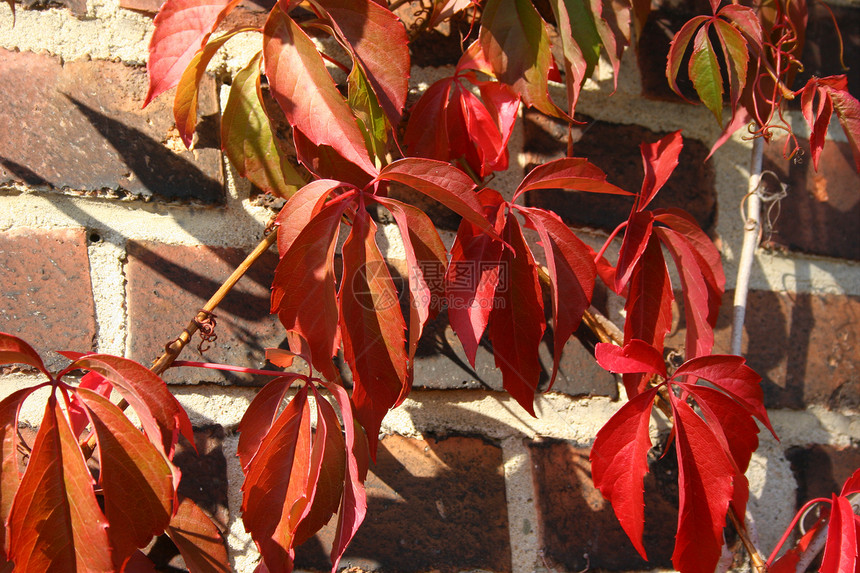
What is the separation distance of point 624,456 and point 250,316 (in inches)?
12.5

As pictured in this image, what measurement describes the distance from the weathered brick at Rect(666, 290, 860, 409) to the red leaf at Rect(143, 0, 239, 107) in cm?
49

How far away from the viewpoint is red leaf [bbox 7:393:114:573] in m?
0.34

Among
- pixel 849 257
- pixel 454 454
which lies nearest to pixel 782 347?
pixel 849 257

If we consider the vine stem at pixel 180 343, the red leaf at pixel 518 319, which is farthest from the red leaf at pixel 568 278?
the vine stem at pixel 180 343

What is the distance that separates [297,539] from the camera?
413 millimetres

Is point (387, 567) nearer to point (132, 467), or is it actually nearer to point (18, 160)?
point (132, 467)

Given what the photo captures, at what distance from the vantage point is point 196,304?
50 centimetres

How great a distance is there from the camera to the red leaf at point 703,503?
414mm

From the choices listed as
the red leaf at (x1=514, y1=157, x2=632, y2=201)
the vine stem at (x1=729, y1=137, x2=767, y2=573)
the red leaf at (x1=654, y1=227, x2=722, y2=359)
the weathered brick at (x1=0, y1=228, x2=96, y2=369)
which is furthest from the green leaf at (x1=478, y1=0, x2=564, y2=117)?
the weathered brick at (x1=0, y1=228, x2=96, y2=369)

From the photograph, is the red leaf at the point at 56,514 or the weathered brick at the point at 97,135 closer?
the red leaf at the point at 56,514

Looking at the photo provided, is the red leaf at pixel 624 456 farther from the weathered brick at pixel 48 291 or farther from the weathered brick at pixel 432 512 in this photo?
the weathered brick at pixel 48 291

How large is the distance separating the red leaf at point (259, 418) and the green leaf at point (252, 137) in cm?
16

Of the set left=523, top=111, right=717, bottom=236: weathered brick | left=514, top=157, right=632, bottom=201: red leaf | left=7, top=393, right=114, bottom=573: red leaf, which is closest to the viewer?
left=7, top=393, right=114, bottom=573: red leaf

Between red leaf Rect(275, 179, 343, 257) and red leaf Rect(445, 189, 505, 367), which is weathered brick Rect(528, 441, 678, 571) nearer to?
red leaf Rect(445, 189, 505, 367)
